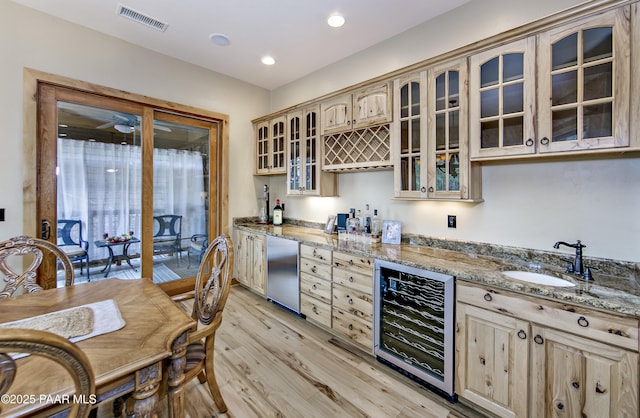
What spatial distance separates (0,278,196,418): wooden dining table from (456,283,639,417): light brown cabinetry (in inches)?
66.5

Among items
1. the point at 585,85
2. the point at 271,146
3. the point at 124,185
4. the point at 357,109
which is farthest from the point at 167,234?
the point at 585,85

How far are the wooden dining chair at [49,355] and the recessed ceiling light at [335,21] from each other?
3.03 meters

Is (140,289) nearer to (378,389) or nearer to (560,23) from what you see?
(378,389)

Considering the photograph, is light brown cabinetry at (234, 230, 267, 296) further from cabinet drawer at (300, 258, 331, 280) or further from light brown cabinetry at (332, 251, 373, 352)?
light brown cabinetry at (332, 251, 373, 352)

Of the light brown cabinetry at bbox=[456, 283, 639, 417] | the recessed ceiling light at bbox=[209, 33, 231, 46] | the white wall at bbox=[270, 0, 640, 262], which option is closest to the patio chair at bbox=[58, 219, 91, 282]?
the recessed ceiling light at bbox=[209, 33, 231, 46]

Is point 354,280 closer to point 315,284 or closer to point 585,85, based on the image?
point 315,284

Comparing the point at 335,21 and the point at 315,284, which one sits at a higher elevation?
the point at 335,21

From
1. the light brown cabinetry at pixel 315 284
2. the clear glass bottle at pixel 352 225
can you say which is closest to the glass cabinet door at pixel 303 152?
the clear glass bottle at pixel 352 225

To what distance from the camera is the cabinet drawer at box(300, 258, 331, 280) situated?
269cm

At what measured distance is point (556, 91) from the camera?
172 cm

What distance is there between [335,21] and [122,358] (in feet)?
10.1

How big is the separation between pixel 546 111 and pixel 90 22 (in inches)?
163

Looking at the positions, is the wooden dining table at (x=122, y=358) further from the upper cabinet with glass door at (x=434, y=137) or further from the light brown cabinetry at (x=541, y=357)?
the upper cabinet with glass door at (x=434, y=137)

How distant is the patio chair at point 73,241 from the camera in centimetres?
284
